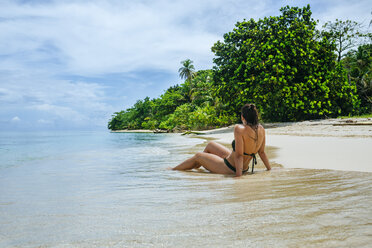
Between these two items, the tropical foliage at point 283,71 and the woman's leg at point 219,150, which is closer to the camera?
the woman's leg at point 219,150

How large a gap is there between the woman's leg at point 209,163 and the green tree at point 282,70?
14.2 m

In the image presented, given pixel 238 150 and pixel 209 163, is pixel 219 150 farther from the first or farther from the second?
pixel 238 150

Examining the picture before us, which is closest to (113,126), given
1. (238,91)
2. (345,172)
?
(238,91)

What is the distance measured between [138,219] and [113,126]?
285ft

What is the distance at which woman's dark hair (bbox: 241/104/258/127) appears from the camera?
4.33m

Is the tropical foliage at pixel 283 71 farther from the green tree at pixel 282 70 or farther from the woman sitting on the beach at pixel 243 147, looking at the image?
the woman sitting on the beach at pixel 243 147

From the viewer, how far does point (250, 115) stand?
4.34 metres

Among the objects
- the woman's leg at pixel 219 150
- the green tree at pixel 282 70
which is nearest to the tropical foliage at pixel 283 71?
the green tree at pixel 282 70

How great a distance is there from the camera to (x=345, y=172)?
436 centimetres

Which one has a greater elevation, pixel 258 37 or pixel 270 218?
pixel 258 37

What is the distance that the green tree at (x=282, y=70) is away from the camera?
62.5 ft

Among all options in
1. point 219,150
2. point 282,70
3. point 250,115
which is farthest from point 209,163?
point 282,70

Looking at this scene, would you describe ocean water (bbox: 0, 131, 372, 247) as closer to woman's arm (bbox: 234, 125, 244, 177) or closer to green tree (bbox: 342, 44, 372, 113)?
woman's arm (bbox: 234, 125, 244, 177)

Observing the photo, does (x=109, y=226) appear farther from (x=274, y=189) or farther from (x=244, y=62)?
(x=244, y=62)
